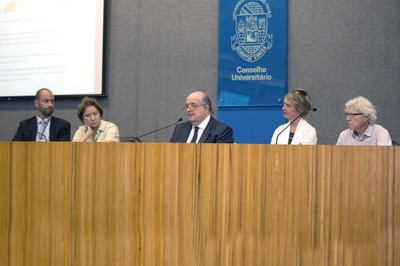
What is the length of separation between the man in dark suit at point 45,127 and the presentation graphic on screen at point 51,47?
75 centimetres

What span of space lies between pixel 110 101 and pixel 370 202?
355 centimetres

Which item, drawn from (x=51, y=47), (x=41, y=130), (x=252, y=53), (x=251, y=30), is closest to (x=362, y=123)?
(x=252, y=53)

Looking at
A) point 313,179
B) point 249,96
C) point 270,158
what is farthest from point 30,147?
point 249,96

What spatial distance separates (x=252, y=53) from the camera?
5.02 metres

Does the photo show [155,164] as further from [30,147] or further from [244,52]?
[244,52]

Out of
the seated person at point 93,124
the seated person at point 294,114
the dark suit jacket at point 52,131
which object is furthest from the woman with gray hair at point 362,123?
the dark suit jacket at point 52,131

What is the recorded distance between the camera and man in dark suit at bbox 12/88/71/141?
15.7ft

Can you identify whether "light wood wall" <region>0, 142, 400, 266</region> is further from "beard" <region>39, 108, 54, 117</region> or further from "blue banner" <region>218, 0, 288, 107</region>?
"blue banner" <region>218, 0, 288, 107</region>

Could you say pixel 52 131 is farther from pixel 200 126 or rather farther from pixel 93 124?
pixel 200 126

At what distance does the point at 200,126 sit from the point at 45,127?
4.68 ft

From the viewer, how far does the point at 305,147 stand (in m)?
2.36

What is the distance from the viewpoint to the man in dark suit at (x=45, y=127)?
4.79 m

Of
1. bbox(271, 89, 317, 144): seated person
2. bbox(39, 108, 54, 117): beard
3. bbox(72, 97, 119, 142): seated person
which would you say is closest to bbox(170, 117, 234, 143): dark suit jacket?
bbox(271, 89, 317, 144): seated person

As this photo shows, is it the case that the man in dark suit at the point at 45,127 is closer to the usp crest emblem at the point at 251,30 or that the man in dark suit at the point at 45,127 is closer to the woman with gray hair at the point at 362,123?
the usp crest emblem at the point at 251,30
